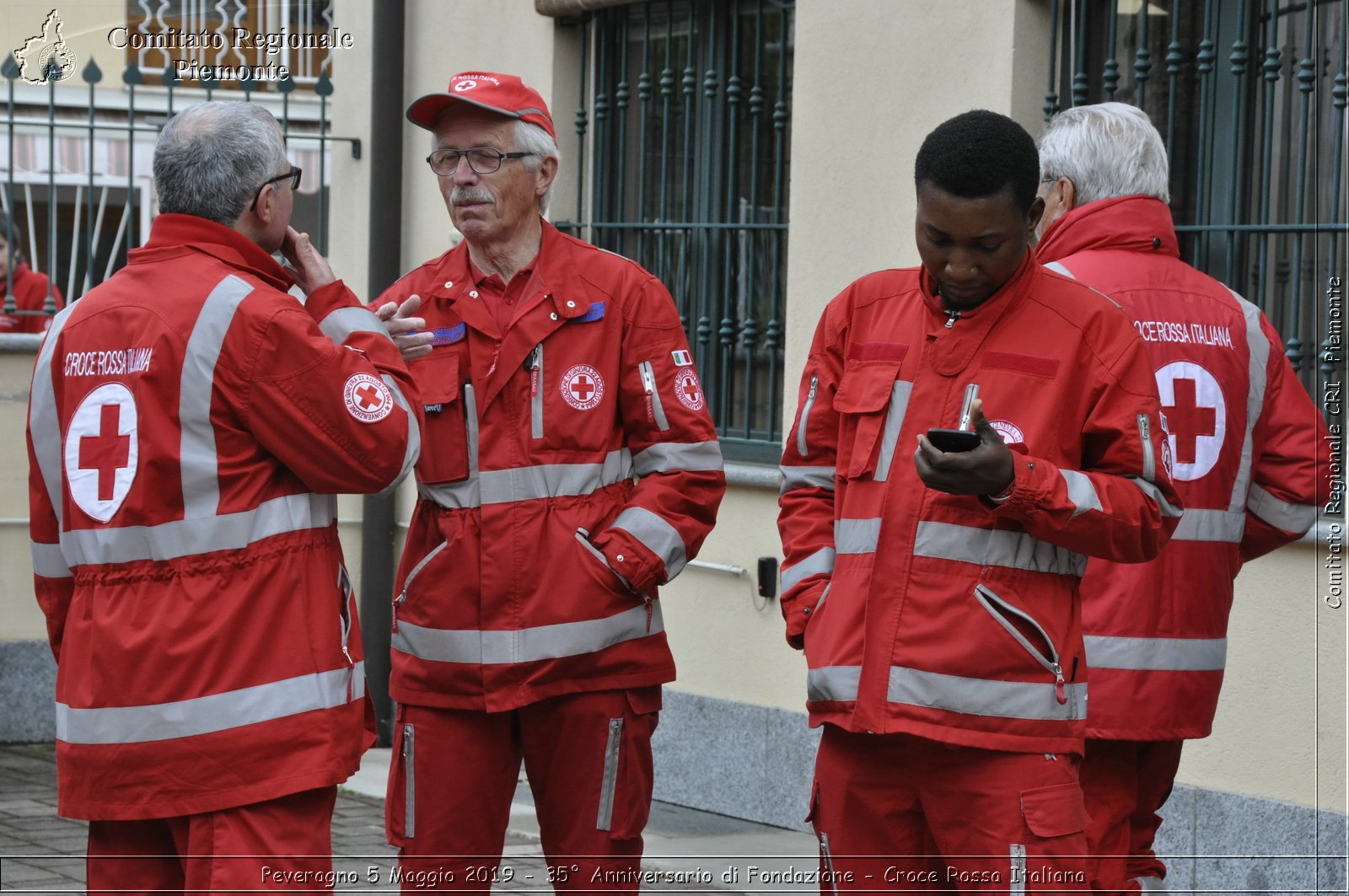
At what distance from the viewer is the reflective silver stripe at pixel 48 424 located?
3.68 m

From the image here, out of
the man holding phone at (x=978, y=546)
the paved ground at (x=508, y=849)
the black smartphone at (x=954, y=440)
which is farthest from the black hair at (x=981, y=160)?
the paved ground at (x=508, y=849)

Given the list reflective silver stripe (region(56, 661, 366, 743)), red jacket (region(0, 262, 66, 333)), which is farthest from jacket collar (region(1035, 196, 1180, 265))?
red jacket (region(0, 262, 66, 333))

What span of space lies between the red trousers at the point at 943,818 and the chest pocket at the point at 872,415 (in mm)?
526

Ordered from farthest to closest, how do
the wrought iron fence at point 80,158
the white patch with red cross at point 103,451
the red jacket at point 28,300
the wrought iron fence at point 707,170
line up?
1. the red jacket at point 28,300
2. the wrought iron fence at point 80,158
3. the wrought iron fence at point 707,170
4. the white patch with red cross at point 103,451

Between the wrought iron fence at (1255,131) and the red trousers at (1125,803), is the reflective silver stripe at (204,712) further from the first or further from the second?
the wrought iron fence at (1255,131)

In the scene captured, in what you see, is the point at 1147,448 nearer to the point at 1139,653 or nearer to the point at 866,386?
the point at 866,386

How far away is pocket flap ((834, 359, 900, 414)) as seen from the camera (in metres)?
3.56

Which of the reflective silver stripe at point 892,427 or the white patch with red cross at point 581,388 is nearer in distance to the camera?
the reflective silver stripe at point 892,427

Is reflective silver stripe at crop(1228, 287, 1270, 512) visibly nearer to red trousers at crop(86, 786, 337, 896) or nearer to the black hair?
the black hair

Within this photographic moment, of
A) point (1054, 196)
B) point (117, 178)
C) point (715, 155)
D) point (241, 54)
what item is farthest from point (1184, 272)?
point (117, 178)

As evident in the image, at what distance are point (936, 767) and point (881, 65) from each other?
3.93 m

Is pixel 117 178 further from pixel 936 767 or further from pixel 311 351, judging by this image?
pixel 936 767

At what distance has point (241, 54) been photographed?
9438 mm

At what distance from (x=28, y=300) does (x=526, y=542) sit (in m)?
5.43
